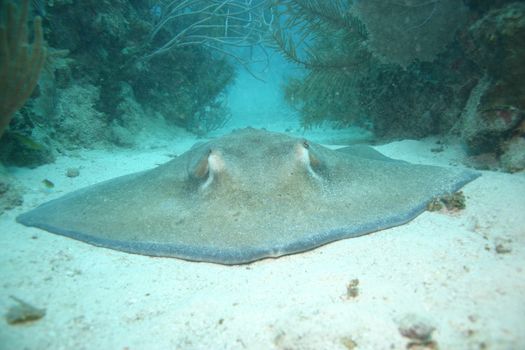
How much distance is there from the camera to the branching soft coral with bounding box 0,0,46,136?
3.94 metres

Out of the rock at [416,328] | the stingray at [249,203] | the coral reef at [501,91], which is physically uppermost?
the coral reef at [501,91]

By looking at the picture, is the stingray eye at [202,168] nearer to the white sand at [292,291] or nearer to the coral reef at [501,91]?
the white sand at [292,291]

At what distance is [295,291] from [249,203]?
1.00 meters

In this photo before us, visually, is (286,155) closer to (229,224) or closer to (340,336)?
(229,224)

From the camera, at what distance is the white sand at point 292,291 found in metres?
2.24

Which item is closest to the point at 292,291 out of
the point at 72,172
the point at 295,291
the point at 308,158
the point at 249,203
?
the point at 295,291

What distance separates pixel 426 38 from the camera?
6.45 meters

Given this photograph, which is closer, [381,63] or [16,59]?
[16,59]

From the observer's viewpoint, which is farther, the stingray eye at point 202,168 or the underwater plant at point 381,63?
the underwater plant at point 381,63

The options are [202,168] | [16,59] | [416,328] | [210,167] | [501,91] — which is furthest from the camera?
[501,91]

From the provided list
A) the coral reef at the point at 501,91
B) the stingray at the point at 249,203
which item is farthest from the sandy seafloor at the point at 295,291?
the coral reef at the point at 501,91

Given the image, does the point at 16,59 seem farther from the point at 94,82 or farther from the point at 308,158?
the point at 94,82

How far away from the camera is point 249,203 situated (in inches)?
127

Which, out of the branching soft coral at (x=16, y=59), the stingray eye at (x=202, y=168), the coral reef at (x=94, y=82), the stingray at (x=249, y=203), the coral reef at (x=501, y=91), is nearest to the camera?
the stingray at (x=249, y=203)
